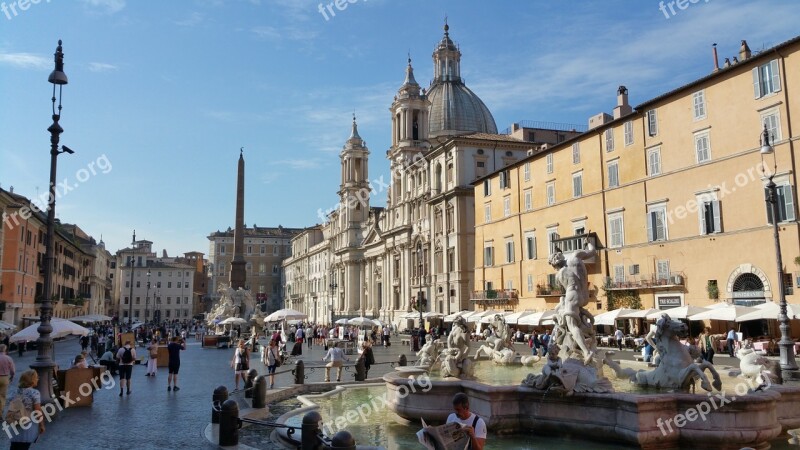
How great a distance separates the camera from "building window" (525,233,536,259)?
136 feet

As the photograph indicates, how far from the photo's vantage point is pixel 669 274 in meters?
30.7

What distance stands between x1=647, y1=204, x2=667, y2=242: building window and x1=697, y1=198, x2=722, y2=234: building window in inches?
88.4

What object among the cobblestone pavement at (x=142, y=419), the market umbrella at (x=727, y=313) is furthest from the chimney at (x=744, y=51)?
the cobblestone pavement at (x=142, y=419)

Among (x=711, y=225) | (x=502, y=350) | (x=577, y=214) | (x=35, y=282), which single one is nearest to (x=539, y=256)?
(x=577, y=214)

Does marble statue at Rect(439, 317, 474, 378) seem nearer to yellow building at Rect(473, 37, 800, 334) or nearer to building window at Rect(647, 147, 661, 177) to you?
yellow building at Rect(473, 37, 800, 334)

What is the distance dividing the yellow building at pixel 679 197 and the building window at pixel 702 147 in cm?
5

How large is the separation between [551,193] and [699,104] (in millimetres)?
12093

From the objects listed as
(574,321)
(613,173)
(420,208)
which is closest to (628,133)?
(613,173)

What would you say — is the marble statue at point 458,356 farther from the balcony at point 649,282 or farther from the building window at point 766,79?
the balcony at point 649,282

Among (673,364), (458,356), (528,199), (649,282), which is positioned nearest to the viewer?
(673,364)

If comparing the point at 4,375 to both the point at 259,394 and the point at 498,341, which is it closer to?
the point at 259,394

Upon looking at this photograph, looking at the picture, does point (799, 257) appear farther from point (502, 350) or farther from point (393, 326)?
point (393, 326)

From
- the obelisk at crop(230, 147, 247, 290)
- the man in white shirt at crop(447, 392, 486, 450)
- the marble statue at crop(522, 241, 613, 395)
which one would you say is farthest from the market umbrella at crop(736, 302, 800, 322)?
the obelisk at crop(230, 147, 247, 290)

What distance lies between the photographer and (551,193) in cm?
4022
